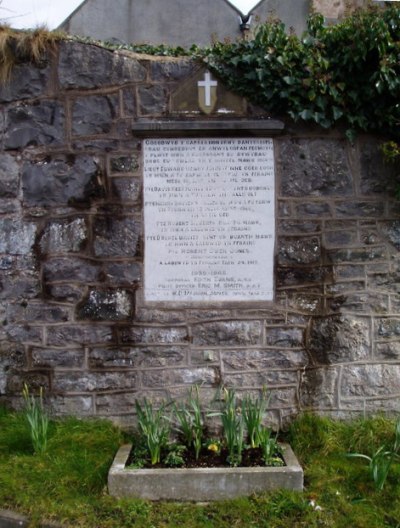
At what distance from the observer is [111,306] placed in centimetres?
399

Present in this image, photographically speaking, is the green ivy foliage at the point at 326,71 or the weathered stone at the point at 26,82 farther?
the weathered stone at the point at 26,82

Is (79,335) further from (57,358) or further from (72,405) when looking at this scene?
(72,405)

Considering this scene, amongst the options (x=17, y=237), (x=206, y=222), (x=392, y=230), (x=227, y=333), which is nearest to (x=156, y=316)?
(x=227, y=333)

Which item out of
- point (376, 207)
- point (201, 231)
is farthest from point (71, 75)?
point (376, 207)

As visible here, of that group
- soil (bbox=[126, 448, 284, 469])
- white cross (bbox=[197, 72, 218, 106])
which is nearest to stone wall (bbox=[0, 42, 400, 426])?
white cross (bbox=[197, 72, 218, 106])

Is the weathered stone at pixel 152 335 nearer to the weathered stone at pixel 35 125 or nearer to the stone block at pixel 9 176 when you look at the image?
the stone block at pixel 9 176

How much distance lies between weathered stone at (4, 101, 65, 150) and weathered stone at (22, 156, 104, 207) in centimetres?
17

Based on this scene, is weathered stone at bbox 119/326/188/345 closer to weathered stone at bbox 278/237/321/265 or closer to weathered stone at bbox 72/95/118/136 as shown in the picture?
weathered stone at bbox 278/237/321/265

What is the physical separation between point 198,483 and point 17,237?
219 centimetres

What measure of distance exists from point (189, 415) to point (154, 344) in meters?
0.60

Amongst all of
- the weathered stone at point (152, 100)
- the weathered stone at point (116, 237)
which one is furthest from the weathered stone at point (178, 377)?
the weathered stone at point (152, 100)

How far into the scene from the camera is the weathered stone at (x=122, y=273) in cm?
399

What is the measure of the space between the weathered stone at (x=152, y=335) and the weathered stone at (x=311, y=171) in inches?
51.3

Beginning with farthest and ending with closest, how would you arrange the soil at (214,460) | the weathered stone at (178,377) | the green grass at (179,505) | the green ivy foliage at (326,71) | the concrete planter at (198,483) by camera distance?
the weathered stone at (178,377) → the green ivy foliage at (326,71) → the soil at (214,460) → the concrete planter at (198,483) → the green grass at (179,505)
